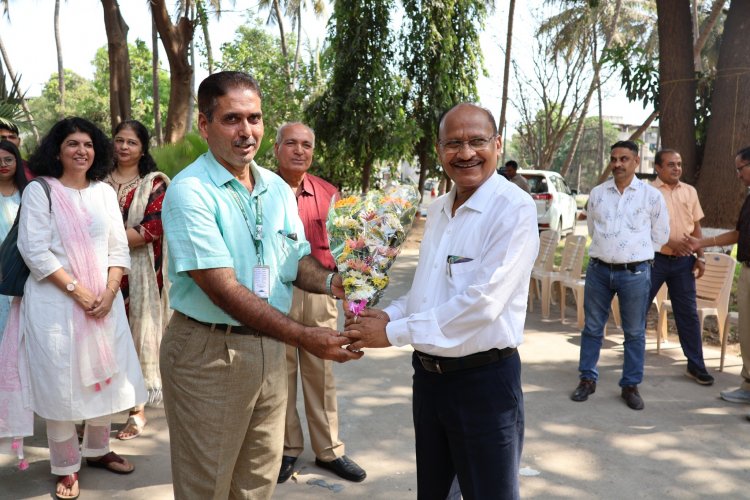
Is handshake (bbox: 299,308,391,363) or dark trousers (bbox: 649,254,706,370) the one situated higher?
handshake (bbox: 299,308,391,363)

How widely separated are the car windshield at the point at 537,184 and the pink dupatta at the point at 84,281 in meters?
13.4

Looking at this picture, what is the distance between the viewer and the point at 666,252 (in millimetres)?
5500

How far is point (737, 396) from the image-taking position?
4.99 metres

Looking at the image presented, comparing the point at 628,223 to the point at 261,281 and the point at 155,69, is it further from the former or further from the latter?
the point at 155,69

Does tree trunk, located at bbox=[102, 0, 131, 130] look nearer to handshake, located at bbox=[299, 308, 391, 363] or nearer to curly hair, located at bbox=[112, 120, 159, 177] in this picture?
curly hair, located at bbox=[112, 120, 159, 177]

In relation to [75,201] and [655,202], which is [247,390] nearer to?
[75,201]

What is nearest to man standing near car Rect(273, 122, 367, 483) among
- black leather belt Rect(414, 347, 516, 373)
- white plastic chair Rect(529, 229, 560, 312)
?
black leather belt Rect(414, 347, 516, 373)

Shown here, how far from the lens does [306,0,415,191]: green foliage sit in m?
13.6

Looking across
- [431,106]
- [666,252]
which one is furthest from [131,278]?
[431,106]

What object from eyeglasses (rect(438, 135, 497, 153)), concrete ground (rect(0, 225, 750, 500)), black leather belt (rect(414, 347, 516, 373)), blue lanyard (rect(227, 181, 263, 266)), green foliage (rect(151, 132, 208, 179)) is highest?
green foliage (rect(151, 132, 208, 179))

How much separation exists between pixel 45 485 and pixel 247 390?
2.04 metres

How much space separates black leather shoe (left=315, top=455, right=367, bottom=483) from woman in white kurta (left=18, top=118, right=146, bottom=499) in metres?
1.22

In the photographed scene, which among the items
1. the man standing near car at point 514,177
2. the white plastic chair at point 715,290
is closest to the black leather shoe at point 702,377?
the white plastic chair at point 715,290

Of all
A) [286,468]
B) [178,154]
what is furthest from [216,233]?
[178,154]
